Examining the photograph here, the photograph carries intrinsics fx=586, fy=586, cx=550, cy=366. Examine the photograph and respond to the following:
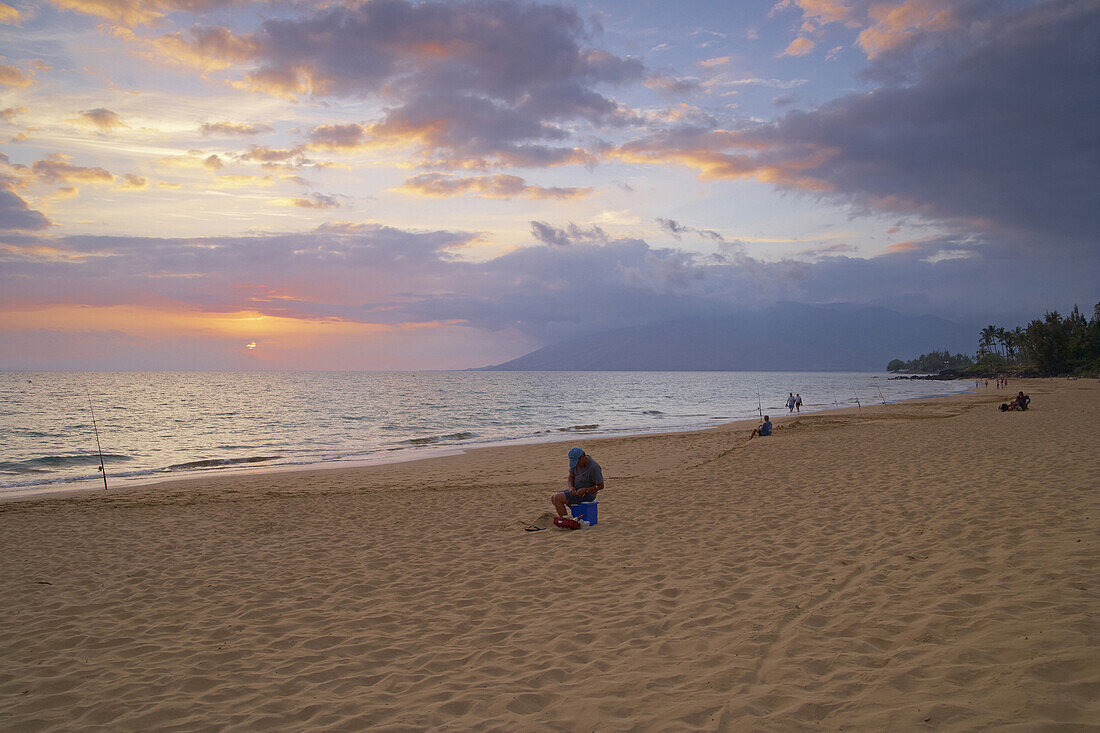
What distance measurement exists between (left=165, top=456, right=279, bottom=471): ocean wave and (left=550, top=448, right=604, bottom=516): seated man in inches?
733

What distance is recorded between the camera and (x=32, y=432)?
35281 millimetres

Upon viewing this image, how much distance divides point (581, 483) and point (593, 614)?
13.1ft

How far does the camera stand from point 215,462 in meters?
23.6

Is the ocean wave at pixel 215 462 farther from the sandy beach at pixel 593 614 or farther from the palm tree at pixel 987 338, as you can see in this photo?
the palm tree at pixel 987 338

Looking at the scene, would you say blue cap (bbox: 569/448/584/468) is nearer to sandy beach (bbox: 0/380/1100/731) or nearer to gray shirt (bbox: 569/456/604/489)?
Result: gray shirt (bbox: 569/456/604/489)

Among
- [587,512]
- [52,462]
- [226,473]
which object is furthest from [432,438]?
[587,512]

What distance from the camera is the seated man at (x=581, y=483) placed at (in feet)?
31.7

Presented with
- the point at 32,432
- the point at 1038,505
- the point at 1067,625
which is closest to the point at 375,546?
the point at 1067,625

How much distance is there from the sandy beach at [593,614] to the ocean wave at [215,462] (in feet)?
39.0

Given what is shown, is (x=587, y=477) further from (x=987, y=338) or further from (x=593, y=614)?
(x=987, y=338)

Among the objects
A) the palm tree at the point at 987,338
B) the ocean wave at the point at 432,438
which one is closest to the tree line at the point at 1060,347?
the palm tree at the point at 987,338

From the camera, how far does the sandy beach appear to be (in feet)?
12.9

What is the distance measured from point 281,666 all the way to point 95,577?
15.1ft

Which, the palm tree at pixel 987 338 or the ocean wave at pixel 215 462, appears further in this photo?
the palm tree at pixel 987 338
